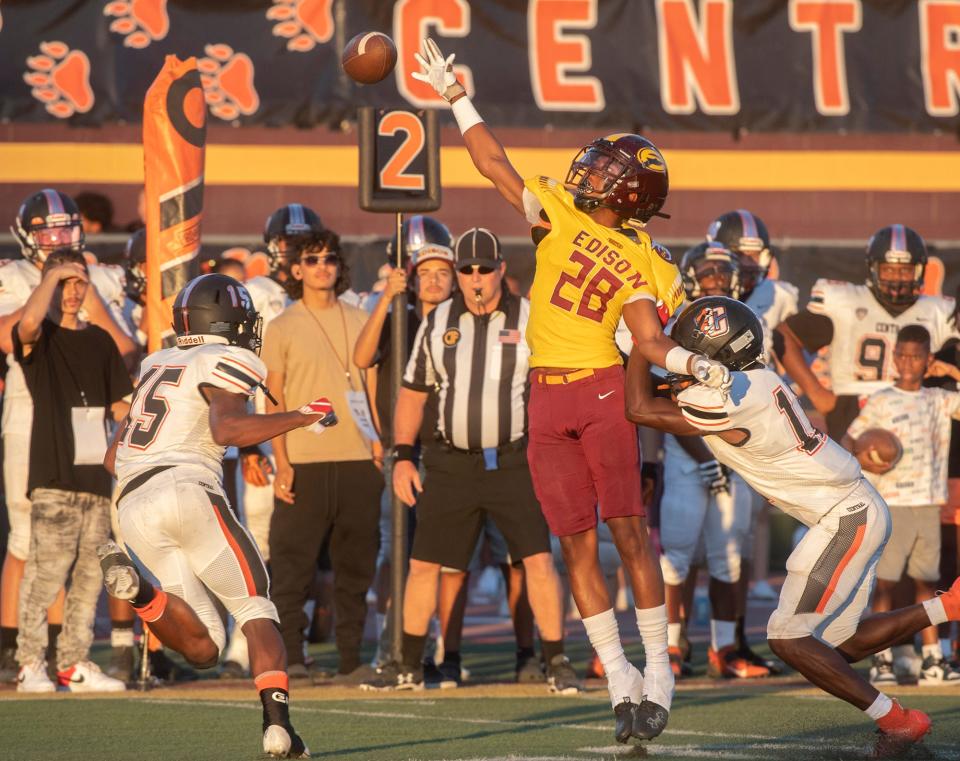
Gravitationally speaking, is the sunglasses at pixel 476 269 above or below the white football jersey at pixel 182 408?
above

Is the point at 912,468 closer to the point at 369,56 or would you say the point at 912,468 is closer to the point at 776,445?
the point at 776,445

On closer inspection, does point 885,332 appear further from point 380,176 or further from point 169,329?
point 169,329

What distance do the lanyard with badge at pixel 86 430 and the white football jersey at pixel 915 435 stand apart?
151 inches

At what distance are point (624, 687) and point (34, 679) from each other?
326cm

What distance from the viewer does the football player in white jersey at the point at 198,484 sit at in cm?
629

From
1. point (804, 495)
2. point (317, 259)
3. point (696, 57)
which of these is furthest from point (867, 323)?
point (696, 57)

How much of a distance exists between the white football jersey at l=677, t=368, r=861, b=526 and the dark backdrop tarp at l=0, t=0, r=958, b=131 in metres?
7.49

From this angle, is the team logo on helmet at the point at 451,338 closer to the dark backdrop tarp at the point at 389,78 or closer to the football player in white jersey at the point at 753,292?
the football player in white jersey at the point at 753,292

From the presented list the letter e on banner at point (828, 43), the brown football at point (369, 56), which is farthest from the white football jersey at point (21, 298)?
the letter e on banner at point (828, 43)

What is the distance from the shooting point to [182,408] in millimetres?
6484

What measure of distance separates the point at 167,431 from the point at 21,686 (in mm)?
2514

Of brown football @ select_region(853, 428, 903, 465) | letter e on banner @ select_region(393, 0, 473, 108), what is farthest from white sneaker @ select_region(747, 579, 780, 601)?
letter e on banner @ select_region(393, 0, 473, 108)

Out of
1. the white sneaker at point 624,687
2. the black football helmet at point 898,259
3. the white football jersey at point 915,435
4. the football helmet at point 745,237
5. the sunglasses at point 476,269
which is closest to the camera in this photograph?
the white sneaker at point 624,687

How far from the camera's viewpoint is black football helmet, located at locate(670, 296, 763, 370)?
20.9ft
